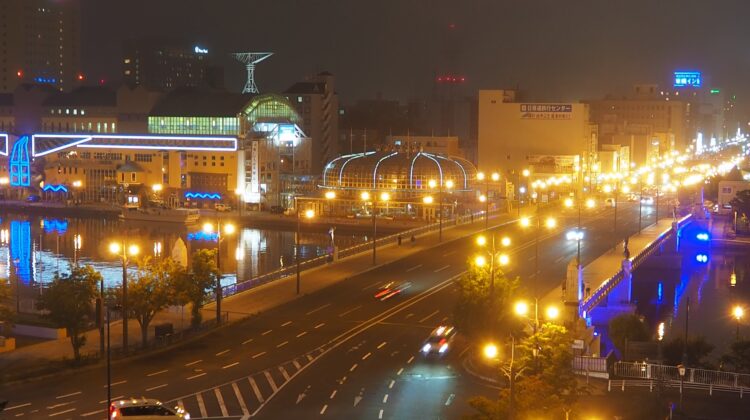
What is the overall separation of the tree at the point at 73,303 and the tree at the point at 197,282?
11.8 ft

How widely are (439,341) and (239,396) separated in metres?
9.45

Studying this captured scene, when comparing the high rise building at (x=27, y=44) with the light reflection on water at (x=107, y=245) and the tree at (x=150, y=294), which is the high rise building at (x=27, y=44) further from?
the tree at (x=150, y=294)

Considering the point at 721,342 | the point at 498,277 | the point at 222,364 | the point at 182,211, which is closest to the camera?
the point at 222,364

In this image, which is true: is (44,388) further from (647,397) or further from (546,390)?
(647,397)

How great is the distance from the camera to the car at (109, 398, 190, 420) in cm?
2614

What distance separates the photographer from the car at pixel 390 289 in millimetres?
49356

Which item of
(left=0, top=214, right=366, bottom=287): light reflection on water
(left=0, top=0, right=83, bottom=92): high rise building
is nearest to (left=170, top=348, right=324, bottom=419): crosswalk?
(left=0, top=214, right=366, bottom=287): light reflection on water

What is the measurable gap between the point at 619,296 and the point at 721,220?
5554 cm

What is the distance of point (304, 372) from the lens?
3372 centimetres

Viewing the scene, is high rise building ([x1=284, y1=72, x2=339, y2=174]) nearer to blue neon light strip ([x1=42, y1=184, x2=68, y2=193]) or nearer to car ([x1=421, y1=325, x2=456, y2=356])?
blue neon light strip ([x1=42, y1=184, x2=68, y2=193])

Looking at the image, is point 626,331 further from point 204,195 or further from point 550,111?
point 550,111

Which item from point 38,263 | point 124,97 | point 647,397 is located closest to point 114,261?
point 38,263

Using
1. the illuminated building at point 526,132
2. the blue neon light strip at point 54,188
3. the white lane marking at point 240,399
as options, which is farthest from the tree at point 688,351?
the blue neon light strip at point 54,188

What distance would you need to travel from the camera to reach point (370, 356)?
36344 millimetres
